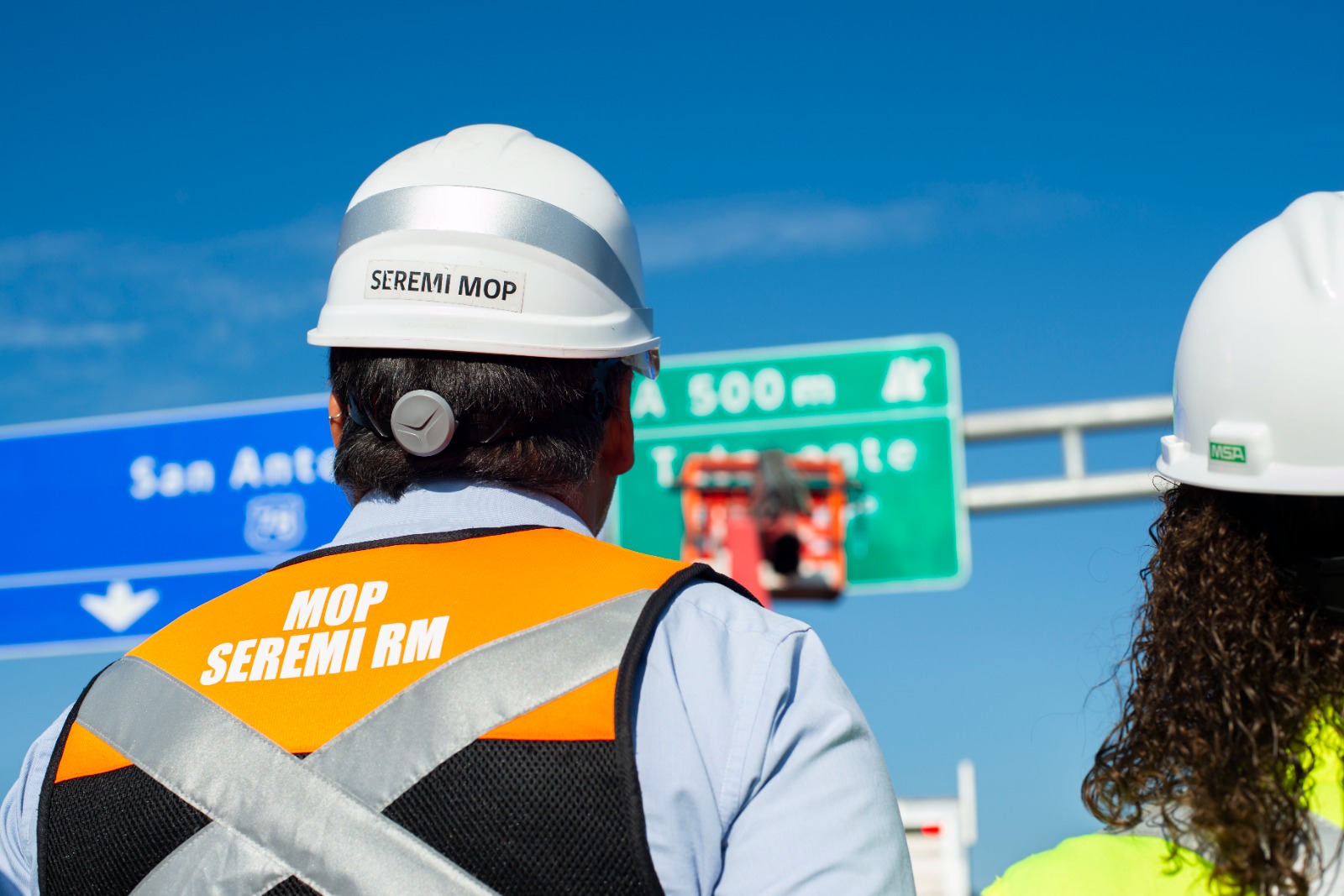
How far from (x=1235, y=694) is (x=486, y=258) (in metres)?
1.26

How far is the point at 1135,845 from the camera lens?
170 cm

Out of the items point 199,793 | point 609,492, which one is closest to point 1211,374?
point 609,492

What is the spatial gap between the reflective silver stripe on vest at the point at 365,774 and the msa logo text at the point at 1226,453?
2.63 feet

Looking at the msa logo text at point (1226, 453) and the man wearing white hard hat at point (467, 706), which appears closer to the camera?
the man wearing white hard hat at point (467, 706)

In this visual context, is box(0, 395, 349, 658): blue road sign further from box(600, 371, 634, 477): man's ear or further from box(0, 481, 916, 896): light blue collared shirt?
box(0, 481, 916, 896): light blue collared shirt

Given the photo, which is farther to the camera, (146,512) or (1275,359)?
(146,512)

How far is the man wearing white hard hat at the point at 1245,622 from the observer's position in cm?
166

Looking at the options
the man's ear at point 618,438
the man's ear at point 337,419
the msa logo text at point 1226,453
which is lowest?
the msa logo text at point 1226,453

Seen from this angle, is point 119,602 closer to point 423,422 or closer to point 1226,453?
point 423,422

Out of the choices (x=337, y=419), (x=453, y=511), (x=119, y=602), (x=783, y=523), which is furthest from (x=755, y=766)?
(x=119, y=602)

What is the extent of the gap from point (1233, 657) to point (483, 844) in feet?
3.00

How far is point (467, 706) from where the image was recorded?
186cm

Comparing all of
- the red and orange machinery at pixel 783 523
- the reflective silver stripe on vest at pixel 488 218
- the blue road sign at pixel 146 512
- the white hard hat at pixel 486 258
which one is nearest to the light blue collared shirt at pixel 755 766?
the white hard hat at pixel 486 258

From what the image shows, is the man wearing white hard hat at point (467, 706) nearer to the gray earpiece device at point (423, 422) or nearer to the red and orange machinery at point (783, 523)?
the gray earpiece device at point (423, 422)
